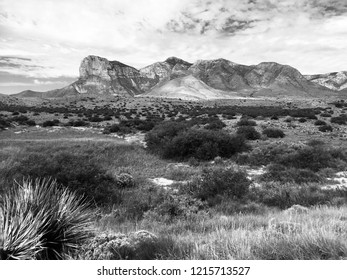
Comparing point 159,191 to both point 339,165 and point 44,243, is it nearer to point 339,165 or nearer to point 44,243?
point 44,243

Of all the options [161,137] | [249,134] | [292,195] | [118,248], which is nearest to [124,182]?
[292,195]

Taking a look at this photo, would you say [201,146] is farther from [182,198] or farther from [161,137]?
[182,198]

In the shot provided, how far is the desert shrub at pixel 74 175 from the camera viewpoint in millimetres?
8820

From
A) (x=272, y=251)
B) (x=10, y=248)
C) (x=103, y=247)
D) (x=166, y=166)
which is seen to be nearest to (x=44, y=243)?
(x=10, y=248)

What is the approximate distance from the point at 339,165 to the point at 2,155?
54.5 ft

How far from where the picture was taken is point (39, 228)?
12.0 ft

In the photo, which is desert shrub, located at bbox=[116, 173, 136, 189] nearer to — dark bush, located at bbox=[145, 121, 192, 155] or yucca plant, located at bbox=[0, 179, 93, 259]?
dark bush, located at bbox=[145, 121, 192, 155]

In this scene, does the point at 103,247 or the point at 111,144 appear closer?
the point at 103,247

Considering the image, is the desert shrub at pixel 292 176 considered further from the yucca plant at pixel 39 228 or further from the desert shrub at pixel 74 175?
the yucca plant at pixel 39 228

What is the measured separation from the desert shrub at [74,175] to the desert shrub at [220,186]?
287 cm

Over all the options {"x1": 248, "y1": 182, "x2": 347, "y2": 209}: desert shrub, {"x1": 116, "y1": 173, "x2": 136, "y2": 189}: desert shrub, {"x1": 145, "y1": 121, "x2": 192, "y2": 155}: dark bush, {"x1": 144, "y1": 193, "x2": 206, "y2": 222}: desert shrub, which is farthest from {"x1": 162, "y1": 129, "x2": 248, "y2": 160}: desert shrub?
{"x1": 144, "y1": 193, "x2": 206, "y2": 222}: desert shrub

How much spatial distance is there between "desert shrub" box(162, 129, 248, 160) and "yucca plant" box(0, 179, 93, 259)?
451 inches

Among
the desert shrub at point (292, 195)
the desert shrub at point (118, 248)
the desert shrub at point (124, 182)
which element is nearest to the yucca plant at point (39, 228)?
the desert shrub at point (118, 248)

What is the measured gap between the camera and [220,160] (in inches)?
567
